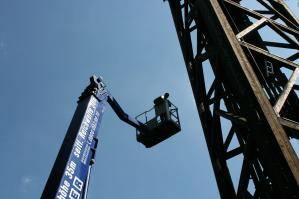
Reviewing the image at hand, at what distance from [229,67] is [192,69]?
2435 mm

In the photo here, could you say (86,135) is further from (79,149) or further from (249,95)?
(249,95)

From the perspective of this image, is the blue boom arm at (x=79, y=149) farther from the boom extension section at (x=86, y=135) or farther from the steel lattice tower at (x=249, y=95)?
the steel lattice tower at (x=249, y=95)

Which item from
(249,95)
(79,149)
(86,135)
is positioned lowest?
(249,95)

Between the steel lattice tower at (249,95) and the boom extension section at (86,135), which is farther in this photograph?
the boom extension section at (86,135)

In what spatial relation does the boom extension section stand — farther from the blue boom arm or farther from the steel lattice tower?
the steel lattice tower

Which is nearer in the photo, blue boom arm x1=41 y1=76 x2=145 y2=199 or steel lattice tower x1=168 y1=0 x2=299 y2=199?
steel lattice tower x1=168 y1=0 x2=299 y2=199

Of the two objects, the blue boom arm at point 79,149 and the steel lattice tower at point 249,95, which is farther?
the blue boom arm at point 79,149

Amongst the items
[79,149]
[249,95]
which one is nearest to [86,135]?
[79,149]

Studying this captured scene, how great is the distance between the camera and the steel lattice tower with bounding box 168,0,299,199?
3.41 meters

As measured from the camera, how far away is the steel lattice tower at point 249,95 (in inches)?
134

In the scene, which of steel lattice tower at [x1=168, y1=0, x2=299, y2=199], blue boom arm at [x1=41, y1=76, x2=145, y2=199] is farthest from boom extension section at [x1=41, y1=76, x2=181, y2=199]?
steel lattice tower at [x1=168, y1=0, x2=299, y2=199]

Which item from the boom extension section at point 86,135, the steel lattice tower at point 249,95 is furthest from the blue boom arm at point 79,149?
the steel lattice tower at point 249,95

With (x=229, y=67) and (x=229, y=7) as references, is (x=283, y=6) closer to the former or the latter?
(x=229, y=7)

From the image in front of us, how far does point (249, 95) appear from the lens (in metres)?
3.85
